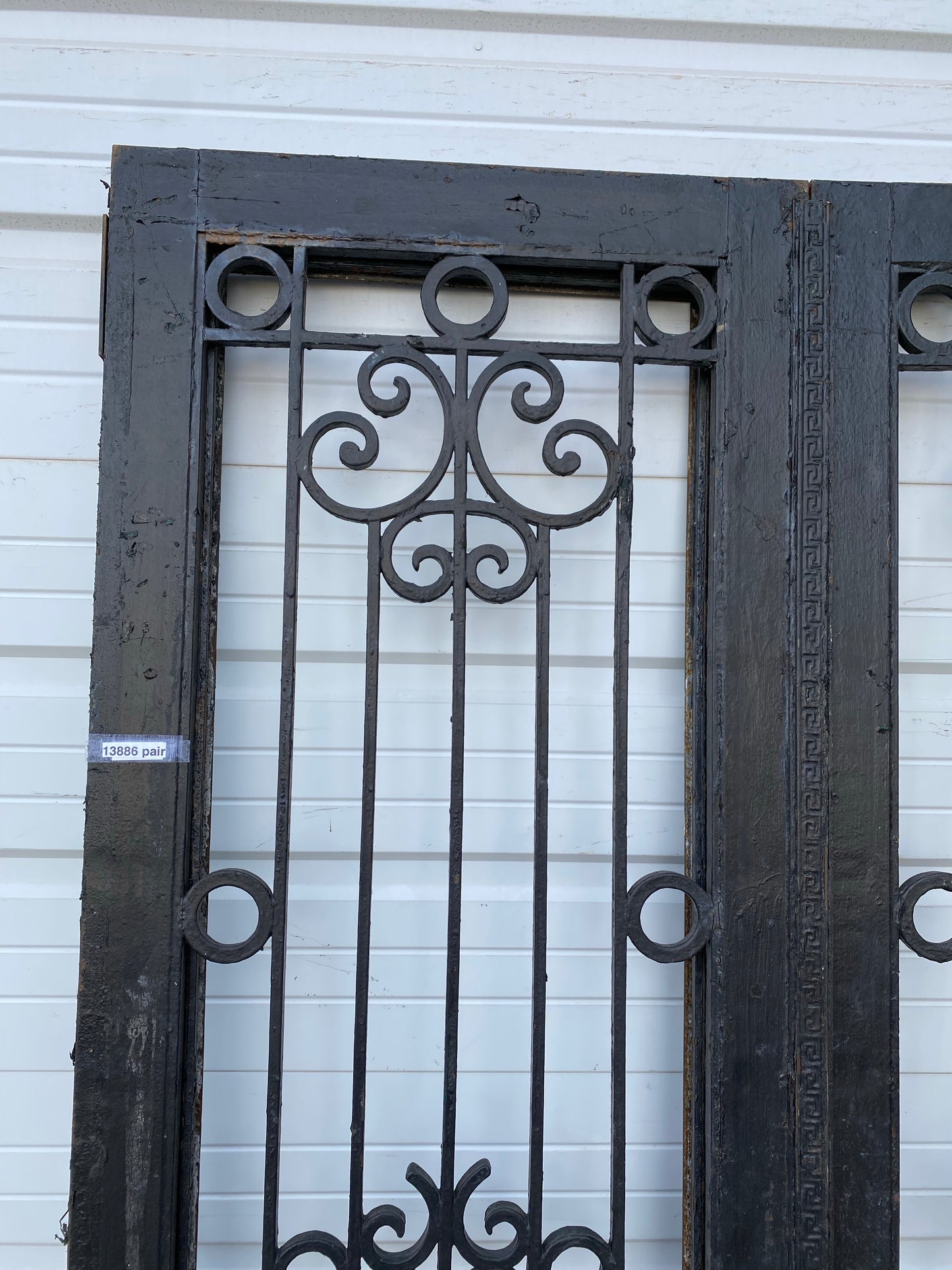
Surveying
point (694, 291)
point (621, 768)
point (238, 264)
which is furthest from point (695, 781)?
point (238, 264)

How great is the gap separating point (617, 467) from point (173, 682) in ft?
→ 2.44

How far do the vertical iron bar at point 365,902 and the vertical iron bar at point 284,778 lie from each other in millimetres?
109

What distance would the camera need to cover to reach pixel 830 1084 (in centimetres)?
122

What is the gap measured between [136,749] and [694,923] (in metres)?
0.88

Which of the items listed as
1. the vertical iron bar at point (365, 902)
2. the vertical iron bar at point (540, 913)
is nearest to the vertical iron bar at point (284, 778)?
the vertical iron bar at point (365, 902)

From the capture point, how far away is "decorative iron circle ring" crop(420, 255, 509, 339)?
1242 mm

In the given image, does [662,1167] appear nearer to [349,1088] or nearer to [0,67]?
[349,1088]

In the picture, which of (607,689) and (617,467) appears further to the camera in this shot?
(607,689)

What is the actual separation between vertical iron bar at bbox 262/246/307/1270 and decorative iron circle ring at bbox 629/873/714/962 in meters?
0.52

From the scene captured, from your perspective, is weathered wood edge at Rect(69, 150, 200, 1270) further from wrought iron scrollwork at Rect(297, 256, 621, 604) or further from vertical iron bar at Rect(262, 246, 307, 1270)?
wrought iron scrollwork at Rect(297, 256, 621, 604)

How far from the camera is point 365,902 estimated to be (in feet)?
3.96

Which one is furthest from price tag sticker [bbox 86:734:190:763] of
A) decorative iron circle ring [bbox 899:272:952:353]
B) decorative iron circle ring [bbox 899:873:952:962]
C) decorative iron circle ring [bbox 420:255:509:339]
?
decorative iron circle ring [bbox 899:272:952:353]

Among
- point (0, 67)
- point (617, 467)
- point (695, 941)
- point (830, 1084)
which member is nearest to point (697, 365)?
point (617, 467)

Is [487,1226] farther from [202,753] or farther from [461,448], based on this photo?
[461,448]
